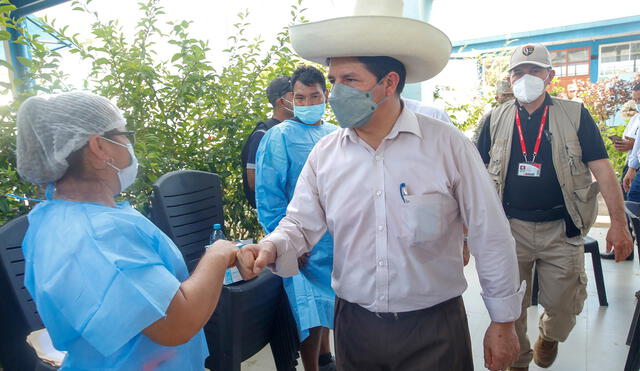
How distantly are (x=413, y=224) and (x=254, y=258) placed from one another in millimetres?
578

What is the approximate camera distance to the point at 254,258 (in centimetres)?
157

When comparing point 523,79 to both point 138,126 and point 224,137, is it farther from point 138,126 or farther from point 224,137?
point 138,126

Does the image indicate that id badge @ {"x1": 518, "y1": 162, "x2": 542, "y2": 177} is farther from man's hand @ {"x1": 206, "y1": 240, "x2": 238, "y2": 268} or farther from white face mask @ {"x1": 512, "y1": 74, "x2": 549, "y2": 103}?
man's hand @ {"x1": 206, "y1": 240, "x2": 238, "y2": 268}

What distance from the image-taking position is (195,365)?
153cm

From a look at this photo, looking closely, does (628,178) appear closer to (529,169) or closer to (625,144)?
(625,144)

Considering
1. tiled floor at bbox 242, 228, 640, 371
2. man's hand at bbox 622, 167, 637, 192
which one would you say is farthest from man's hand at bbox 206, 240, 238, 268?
man's hand at bbox 622, 167, 637, 192

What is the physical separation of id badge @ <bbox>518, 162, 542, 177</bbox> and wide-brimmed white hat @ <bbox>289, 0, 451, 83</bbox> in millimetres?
1269

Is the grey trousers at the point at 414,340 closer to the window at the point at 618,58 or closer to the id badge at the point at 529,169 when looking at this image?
the id badge at the point at 529,169

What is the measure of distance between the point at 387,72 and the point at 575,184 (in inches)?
63.8

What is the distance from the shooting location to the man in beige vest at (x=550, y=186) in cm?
261

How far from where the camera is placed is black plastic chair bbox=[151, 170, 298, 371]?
6.95ft

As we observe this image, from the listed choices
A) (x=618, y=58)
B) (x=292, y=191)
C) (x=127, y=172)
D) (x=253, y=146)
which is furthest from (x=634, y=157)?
(x=618, y=58)

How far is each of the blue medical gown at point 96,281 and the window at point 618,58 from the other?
2166cm

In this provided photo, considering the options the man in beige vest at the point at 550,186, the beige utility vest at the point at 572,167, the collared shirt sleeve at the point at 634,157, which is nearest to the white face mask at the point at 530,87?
the man in beige vest at the point at 550,186
